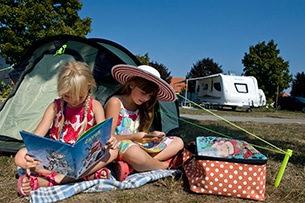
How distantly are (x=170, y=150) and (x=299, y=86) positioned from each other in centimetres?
2811

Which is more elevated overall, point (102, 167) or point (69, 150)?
point (69, 150)

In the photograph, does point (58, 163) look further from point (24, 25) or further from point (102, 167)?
point (24, 25)

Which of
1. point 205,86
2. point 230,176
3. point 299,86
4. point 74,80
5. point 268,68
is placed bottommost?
point 230,176

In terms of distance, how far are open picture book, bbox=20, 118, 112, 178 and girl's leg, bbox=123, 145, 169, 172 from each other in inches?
13.4

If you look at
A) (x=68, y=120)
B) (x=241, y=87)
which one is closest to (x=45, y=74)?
(x=68, y=120)

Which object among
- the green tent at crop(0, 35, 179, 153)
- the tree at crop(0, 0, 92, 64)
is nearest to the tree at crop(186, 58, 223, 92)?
the tree at crop(0, 0, 92, 64)

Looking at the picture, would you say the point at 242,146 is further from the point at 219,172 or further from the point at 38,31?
the point at 38,31

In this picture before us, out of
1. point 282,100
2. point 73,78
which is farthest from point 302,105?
point 73,78

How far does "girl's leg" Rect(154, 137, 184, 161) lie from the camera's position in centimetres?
237

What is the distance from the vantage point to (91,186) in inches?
75.4

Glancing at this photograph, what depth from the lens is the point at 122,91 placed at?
8.25ft

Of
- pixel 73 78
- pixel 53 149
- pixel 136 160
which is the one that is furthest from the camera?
pixel 136 160

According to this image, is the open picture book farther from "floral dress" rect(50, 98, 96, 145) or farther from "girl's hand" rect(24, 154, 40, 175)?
"floral dress" rect(50, 98, 96, 145)

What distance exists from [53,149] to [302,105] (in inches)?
758
